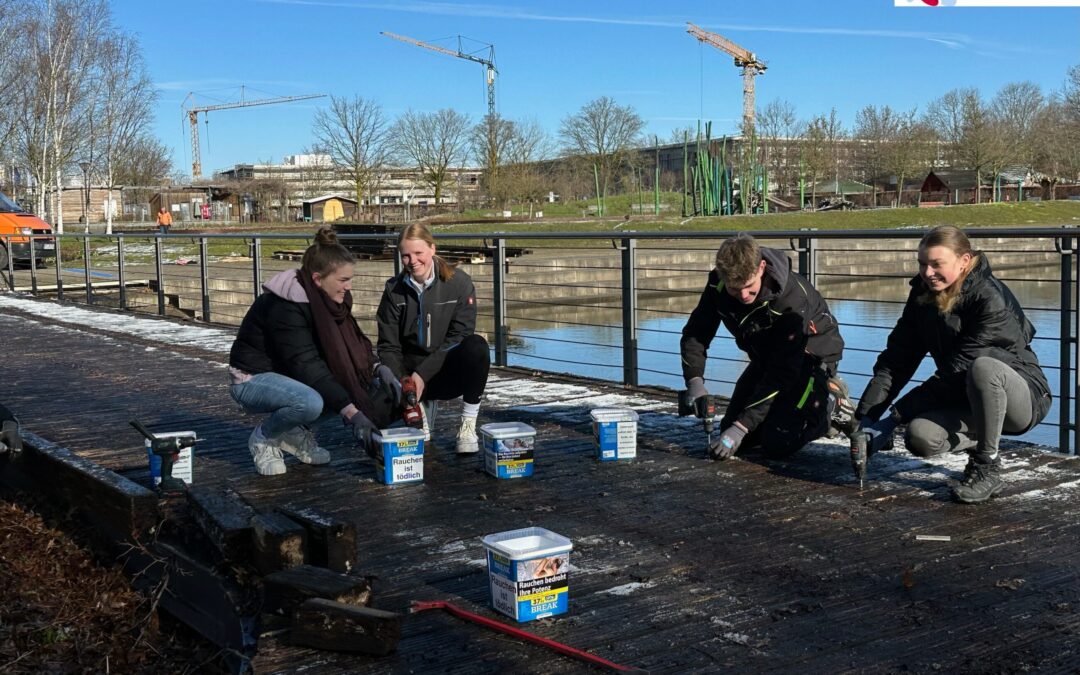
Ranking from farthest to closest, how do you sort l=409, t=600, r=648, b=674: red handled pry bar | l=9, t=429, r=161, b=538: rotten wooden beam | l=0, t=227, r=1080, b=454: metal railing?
l=0, t=227, r=1080, b=454: metal railing → l=9, t=429, r=161, b=538: rotten wooden beam → l=409, t=600, r=648, b=674: red handled pry bar

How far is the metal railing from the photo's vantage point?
620 centimetres

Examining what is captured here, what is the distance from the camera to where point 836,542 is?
389 cm

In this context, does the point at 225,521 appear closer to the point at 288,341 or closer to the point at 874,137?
the point at 288,341

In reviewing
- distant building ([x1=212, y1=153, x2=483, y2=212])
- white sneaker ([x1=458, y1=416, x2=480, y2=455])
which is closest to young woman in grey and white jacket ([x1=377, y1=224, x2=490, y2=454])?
white sneaker ([x1=458, y1=416, x2=480, y2=455])

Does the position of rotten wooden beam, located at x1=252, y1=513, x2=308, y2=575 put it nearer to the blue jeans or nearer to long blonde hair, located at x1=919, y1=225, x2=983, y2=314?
the blue jeans

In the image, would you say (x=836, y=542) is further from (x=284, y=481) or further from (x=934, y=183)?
(x=934, y=183)

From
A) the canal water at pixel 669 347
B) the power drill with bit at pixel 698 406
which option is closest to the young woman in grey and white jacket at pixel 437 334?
the power drill with bit at pixel 698 406

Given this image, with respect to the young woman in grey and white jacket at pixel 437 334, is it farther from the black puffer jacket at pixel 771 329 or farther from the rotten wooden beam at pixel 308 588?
the rotten wooden beam at pixel 308 588

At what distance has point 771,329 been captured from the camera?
5.04 m

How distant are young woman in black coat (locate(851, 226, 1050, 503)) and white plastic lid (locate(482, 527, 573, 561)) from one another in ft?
5.93

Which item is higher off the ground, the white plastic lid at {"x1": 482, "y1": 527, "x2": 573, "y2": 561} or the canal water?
the white plastic lid at {"x1": 482, "y1": 527, "x2": 573, "y2": 561}

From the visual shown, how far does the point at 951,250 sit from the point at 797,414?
1.12m

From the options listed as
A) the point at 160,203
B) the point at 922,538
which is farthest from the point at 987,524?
the point at 160,203

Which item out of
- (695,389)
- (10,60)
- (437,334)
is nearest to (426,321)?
(437,334)
